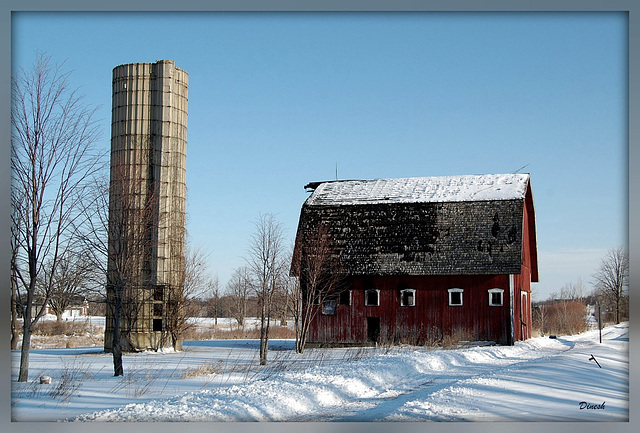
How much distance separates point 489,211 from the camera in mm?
26641

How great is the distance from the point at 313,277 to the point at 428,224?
16.7 ft

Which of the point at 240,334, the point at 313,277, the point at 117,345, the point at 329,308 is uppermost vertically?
the point at 313,277

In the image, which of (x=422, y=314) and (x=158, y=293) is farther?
(x=422, y=314)

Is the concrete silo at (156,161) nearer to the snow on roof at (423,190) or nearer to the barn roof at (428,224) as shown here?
the barn roof at (428,224)

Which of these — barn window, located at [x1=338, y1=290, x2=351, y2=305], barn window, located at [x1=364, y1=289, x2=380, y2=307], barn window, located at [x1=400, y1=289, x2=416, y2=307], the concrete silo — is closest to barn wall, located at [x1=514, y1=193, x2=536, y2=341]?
barn window, located at [x1=400, y1=289, x2=416, y2=307]

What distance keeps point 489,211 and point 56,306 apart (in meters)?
16.2

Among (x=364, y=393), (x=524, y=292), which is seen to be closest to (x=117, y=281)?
(x=364, y=393)

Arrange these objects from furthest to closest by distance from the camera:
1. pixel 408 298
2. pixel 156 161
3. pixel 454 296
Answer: pixel 408 298 < pixel 454 296 < pixel 156 161

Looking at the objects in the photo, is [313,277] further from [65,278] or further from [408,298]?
[65,278]

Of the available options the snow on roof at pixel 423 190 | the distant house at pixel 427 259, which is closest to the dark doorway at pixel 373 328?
the distant house at pixel 427 259

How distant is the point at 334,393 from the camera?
12.3 meters

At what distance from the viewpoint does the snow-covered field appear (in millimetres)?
10258

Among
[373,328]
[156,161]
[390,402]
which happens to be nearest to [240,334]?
[373,328]

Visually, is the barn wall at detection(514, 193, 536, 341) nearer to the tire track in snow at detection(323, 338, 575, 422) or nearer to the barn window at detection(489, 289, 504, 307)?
the barn window at detection(489, 289, 504, 307)
